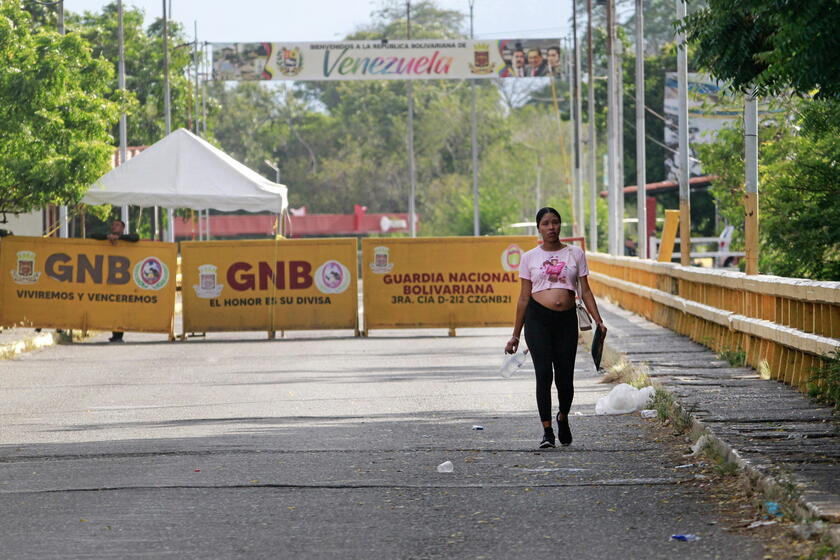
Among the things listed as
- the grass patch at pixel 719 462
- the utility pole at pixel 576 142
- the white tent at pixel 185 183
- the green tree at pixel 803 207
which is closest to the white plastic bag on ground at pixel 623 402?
the grass patch at pixel 719 462

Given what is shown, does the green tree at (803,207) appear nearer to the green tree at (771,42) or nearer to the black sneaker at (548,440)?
the green tree at (771,42)

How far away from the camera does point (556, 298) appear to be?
1080 cm

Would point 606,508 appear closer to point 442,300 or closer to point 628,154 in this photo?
point 442,300

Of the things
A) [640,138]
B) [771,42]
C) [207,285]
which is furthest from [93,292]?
[771,42]

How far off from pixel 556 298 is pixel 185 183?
15817 millimetres

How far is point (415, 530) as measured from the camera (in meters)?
7.64

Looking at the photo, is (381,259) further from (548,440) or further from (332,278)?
(548,440)

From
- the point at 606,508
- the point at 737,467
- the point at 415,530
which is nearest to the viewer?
the point at 415,530

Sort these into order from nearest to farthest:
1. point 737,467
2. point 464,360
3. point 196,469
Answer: point 737,467 → point 196,469 → point 464,360

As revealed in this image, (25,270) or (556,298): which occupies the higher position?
(556,298)

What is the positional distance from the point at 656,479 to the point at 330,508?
2.09 meters

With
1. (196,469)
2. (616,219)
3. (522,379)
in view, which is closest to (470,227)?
(616,219)

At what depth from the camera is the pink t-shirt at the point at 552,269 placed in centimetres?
1080

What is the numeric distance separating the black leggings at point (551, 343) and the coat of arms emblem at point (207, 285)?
13697 mm
